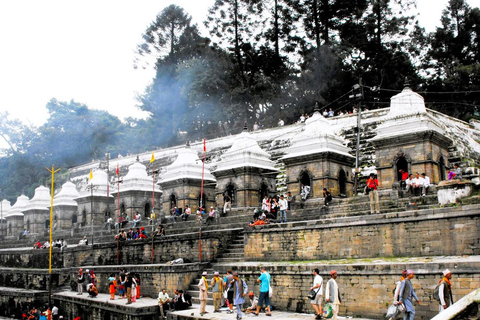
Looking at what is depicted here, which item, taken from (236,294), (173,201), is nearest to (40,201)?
(173,201)

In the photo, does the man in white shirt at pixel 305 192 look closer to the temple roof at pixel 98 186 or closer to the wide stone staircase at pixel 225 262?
the wide stone staircase at pixel 225 262

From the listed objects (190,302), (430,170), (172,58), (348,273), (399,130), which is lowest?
(190,302)

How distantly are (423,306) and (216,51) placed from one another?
34.9 metres

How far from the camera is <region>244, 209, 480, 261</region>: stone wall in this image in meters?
11.7

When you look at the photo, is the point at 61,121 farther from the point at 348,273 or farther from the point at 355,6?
the point at 348,273

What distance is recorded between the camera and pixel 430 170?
18.7 meters

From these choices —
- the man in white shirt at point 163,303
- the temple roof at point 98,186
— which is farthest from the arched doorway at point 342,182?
the temple roof at point 98,186

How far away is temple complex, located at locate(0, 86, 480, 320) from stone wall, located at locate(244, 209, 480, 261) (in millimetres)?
28

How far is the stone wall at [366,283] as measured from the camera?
10.2m

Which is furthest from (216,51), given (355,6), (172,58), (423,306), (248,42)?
(423,306)

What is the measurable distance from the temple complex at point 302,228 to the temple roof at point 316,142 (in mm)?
57

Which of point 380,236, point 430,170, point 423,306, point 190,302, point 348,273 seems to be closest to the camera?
point 423,306

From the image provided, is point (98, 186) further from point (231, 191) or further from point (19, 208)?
point (231, 191)

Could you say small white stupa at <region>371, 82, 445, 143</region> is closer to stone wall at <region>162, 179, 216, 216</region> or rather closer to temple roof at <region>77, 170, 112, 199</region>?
stone wall at <region>162, 179, 216, 216</region>
